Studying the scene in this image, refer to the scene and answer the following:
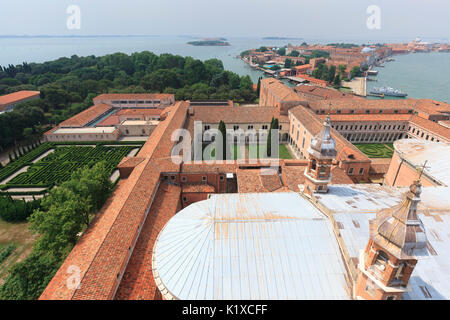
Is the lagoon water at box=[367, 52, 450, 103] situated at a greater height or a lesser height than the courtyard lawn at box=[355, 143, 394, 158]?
greater

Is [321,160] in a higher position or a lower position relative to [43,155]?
higher

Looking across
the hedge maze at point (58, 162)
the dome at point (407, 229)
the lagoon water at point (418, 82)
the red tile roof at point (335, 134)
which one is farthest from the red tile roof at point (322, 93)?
the dome at point (407, 229)

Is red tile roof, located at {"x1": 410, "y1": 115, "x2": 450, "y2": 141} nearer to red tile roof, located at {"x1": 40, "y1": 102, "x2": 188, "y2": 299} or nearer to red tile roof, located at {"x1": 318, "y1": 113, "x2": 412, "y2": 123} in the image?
red tile roof, located at {"x1": 318, "y1": 113, "x2": 412, "y2": 123}

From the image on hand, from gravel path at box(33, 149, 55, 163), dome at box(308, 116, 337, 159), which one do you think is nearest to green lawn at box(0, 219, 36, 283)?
gravel path at box(33, 149, 55, 163)

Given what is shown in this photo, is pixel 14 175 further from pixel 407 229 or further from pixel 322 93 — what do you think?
pixel 322 93

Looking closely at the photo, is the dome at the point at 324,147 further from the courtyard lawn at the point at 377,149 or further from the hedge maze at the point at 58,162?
the courtyard lawn at the point at 377,149

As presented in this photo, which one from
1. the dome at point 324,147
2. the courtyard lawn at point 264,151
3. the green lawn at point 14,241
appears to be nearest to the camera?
the dome at point 324,147

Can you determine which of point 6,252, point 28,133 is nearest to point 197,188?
point 6,252
